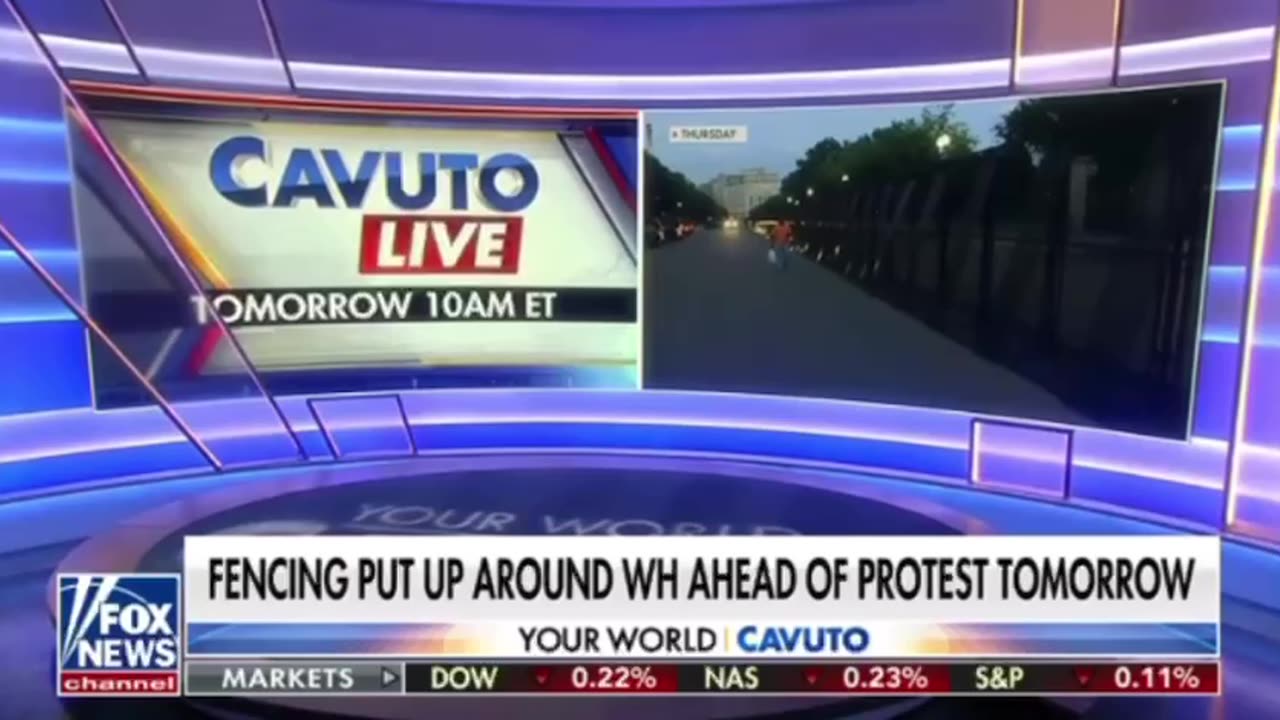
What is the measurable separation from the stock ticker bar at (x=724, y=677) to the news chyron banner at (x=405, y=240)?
3.81ft

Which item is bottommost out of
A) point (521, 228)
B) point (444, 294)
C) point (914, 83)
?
point (444, 294)

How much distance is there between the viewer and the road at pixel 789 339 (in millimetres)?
2545

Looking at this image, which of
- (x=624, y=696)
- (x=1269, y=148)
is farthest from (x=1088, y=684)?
(x=1269, y=148)

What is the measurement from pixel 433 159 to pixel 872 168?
3.81 feet

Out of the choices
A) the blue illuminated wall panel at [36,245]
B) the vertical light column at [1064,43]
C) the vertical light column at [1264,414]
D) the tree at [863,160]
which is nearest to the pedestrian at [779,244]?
the tree at [863,160]

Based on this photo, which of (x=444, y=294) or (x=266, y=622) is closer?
(x=266, y=622)

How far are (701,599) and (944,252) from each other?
1.61 m

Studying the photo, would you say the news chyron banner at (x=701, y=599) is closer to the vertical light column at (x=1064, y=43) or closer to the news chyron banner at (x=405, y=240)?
the news chyron banner at (x=405, y=240)

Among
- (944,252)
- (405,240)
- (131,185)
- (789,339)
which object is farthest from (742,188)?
(131,185)

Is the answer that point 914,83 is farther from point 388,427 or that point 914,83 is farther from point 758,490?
point 388,427

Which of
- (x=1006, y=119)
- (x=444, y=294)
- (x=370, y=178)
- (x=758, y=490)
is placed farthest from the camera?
(x=444, y=294)

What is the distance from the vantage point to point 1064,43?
2293mm

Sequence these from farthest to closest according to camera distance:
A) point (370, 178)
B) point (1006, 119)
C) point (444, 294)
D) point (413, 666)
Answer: point (444, 294), point (370, 178), point (1006, 119), point (413, 666)

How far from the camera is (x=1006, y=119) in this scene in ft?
7.63
